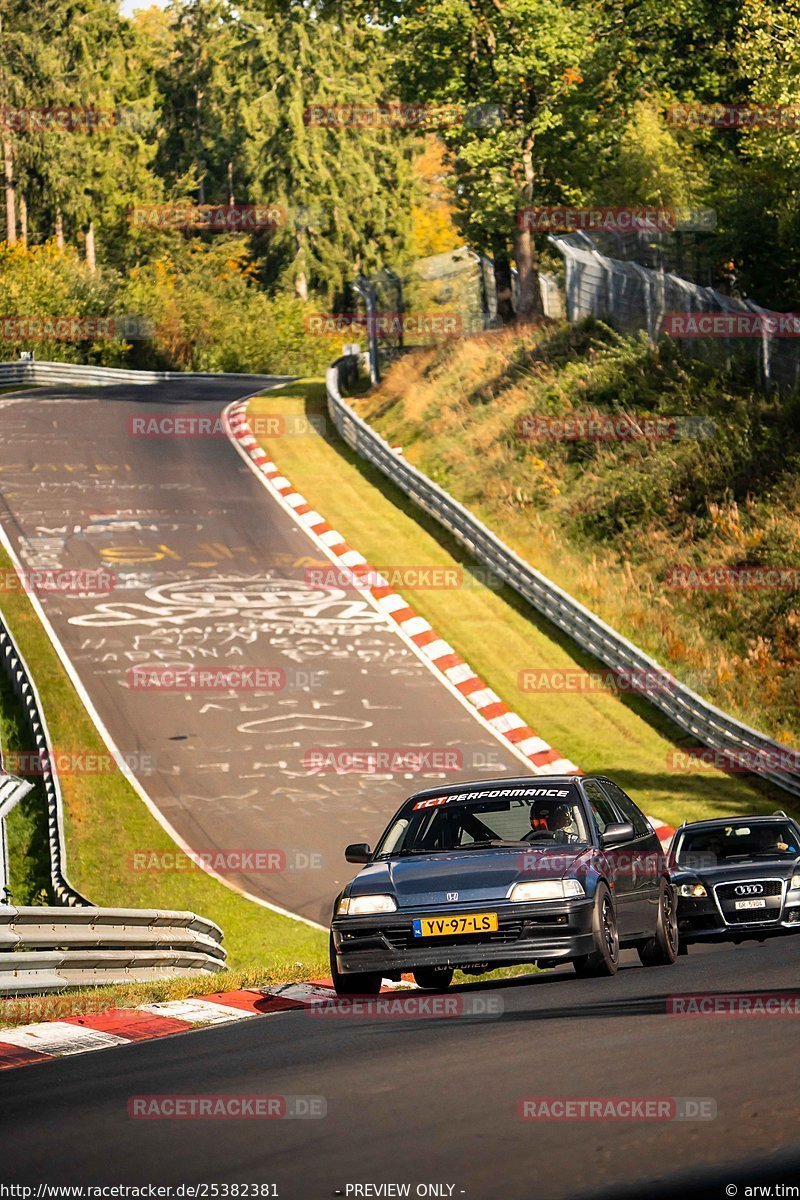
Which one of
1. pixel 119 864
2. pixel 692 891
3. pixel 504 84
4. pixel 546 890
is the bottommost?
pixel 119 864

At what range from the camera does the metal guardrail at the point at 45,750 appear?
63.3ft

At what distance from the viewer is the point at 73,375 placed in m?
58.1

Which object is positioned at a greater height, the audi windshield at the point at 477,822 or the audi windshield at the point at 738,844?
the audi windshield at the point at 477,822

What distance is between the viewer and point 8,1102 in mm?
6945

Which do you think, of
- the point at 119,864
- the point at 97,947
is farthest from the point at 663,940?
the point at 119,864

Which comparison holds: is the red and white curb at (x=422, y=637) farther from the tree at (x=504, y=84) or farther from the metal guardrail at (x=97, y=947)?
the tree at (x=504, y=84)

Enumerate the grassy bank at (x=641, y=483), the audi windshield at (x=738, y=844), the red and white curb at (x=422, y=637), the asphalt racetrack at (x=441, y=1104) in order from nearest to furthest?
the asphalt racetrack at (x=441, y=1104) → the audi windshield at (x=738, y=844) → the red and white curb at (x=422, y=637) → the grassy bank at (x=641, y=483)

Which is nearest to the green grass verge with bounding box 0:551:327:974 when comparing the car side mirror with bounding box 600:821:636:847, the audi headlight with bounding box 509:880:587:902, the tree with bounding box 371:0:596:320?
the car side mirror with bounding box 600:821:636:847

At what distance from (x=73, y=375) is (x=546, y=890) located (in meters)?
50.6

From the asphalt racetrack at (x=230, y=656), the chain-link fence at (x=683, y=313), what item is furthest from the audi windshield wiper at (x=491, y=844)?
the chain-link fence at (x=683, y=313)

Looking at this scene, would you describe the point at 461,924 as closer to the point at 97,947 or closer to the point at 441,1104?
the point at 97,947

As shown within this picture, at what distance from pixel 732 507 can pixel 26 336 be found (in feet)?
141

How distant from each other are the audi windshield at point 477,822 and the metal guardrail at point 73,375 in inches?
1845

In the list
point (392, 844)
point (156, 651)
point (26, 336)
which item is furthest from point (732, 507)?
point (26, 336)
